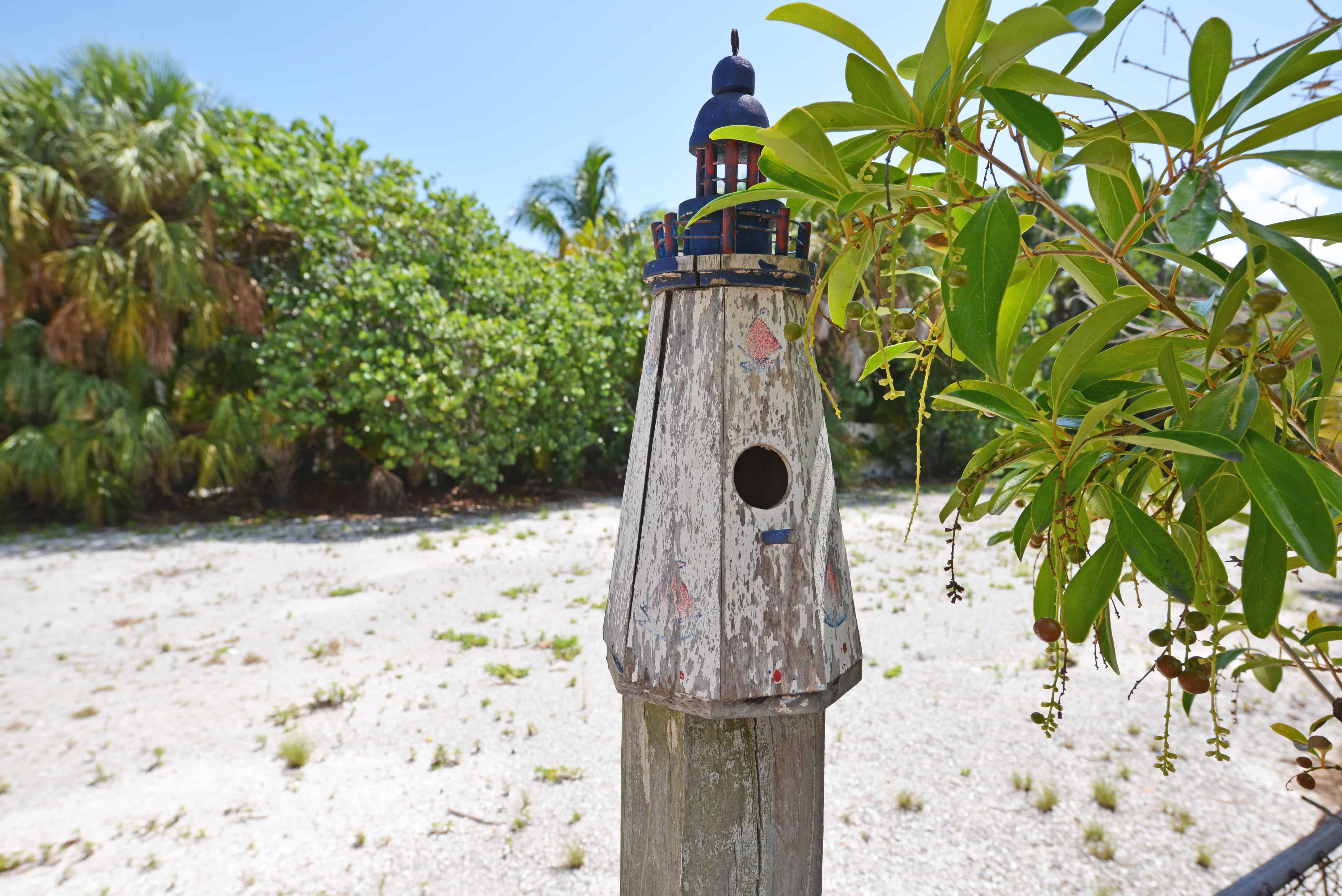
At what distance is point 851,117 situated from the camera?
688 mm

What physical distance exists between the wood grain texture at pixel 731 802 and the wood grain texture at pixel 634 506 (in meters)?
0.14

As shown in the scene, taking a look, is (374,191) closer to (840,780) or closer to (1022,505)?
(840,780)

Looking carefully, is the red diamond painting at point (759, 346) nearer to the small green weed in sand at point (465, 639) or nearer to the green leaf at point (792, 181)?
the green leaf at point (792, 181)

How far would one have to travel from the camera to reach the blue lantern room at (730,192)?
1.17 meters

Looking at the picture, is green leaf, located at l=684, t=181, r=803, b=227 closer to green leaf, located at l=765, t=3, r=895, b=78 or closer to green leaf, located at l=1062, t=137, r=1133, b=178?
green leaf, located at l=765, t=3, r=895, b=78

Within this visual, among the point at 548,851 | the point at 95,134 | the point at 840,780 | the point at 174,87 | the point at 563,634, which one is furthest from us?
the point at 174,87

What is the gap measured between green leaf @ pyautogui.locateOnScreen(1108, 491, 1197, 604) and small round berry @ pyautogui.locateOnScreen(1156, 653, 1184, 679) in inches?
4.1

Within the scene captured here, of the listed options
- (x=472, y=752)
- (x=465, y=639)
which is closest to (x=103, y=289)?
(x=465, y=639)

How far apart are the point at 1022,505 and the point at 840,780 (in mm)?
2450

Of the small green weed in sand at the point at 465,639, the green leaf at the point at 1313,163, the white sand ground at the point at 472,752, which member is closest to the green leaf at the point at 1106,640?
the green leaf at the point at 1313,163

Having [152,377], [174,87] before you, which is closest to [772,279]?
[152,377]

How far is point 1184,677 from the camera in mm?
766

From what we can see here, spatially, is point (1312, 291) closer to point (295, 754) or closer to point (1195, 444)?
point (1195, 444)

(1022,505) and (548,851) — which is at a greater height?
(1022,505)
